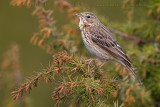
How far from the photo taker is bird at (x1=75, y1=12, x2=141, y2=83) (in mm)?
5368

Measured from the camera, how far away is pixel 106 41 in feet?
18.9

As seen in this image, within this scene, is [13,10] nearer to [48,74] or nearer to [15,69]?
→ [15,69]

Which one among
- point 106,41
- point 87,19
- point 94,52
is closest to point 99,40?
point 106,41

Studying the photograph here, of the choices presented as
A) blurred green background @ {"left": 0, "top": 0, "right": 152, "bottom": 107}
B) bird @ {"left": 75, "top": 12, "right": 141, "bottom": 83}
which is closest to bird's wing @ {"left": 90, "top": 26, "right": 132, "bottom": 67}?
bird @ {"left": 75, "top": 12, "right": 141, "bottom": 83}

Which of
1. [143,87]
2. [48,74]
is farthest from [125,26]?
Result: [48,74]

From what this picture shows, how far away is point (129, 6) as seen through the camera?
5.21 meters

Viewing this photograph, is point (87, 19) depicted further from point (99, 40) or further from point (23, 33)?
point (23, 33)

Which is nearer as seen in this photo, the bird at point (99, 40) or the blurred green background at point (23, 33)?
the bird at point (99, 40)

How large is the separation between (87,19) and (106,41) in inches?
26.8

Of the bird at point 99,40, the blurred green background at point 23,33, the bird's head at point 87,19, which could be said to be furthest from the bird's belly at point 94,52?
the blurred green background at point 23,33

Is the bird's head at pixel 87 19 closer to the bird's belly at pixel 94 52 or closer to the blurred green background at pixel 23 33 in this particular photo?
the bird's belly at pixel 94 52

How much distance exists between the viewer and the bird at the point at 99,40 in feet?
17.6

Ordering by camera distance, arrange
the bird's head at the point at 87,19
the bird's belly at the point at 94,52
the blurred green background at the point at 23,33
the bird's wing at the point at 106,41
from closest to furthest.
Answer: the bird's belly at the point at 94,52
the bird's wing at the point at 106,41
the bird's head at the point at 87,19
the blurred green background at the point at 23,33

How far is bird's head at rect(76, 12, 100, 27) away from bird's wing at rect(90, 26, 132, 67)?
0.19 meters
